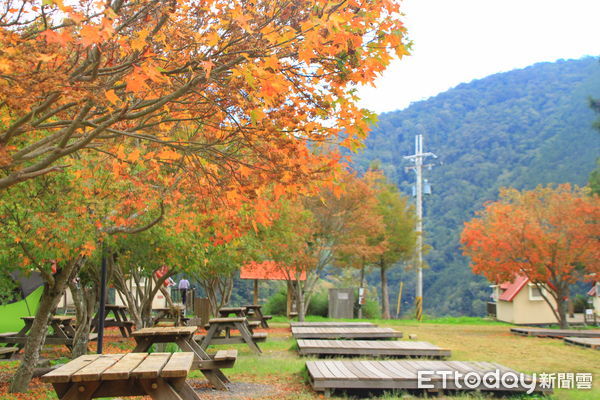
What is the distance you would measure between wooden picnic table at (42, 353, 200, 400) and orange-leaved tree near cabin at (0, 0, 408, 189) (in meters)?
1.61

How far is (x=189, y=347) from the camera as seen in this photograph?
27.0 ft

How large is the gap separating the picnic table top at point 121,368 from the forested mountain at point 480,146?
152 ft

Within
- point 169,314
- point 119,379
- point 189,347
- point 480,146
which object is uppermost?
point 480,146

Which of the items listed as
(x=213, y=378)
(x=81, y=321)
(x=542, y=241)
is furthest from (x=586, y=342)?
(x=81, y=321)

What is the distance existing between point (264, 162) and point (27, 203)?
14.7 ft

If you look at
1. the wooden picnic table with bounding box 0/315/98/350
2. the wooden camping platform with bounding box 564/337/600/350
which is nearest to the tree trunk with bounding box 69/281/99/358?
the wooden picnic table with bounding box 0/315/98/350

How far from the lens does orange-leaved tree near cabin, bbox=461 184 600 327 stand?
70.5ft

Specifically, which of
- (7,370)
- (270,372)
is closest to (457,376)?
(270,372)

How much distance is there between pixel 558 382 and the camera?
893cm

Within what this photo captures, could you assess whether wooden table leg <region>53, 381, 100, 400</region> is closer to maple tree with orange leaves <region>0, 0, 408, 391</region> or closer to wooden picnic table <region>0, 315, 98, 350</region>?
maple tree with orange leaves <region>0, 0, 408, 391</region>

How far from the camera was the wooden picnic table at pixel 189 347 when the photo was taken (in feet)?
25.9

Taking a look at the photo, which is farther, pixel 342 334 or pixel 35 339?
pixel 342 334

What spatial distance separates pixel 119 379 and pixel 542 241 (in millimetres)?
19720

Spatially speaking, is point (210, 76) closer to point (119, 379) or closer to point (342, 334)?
point (119, 379)
